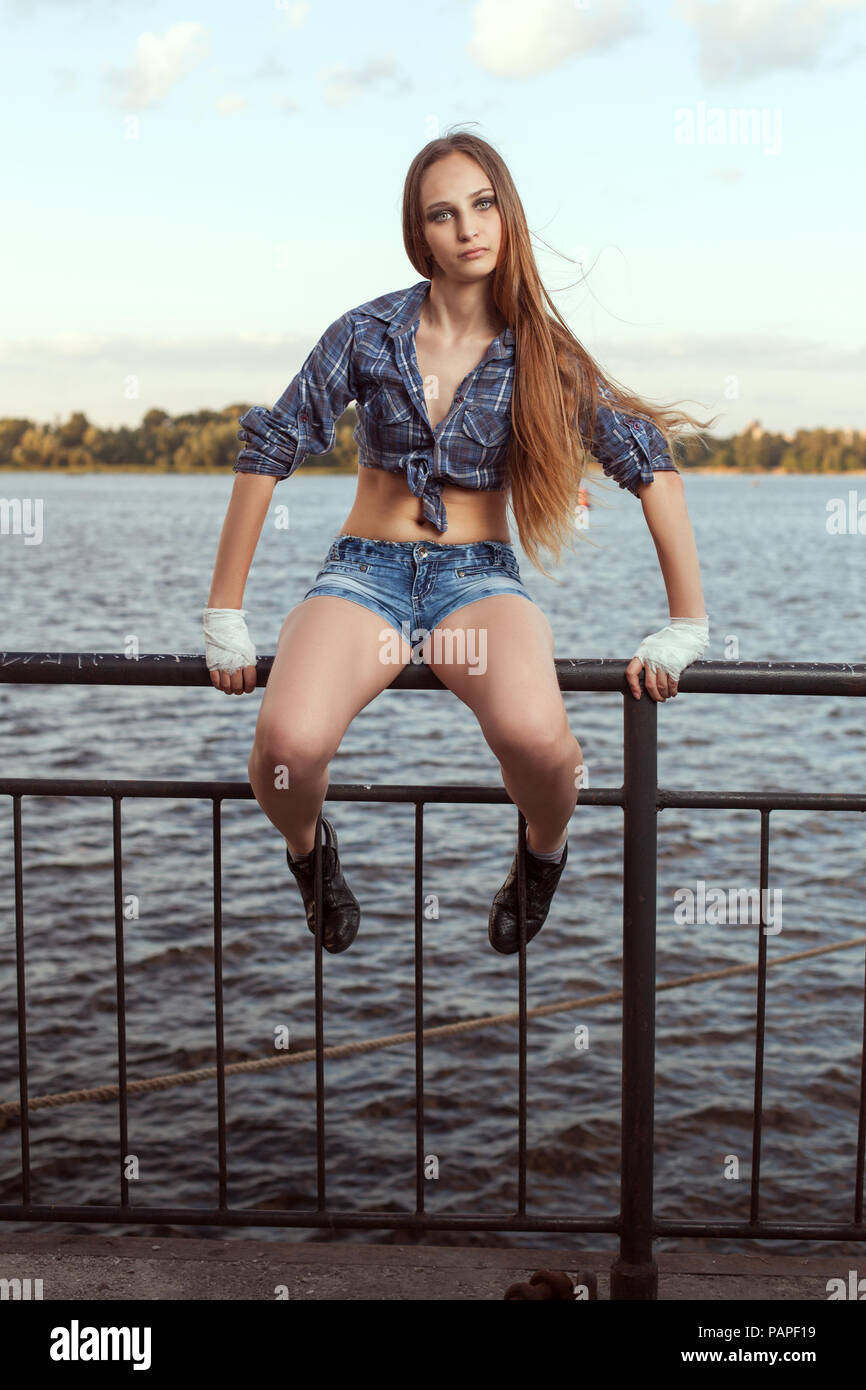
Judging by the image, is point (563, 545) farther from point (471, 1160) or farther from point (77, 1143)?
point (77, 1143)

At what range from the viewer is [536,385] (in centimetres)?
298

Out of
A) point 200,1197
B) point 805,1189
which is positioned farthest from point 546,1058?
point 200,1197

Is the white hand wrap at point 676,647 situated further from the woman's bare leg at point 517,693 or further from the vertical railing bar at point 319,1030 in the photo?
the vertical railing bar at point 319,1030

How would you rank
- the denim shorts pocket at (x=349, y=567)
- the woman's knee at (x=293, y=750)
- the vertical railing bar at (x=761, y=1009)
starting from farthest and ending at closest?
1. the denim shorts pocket at (x=349, y=567)
2. the vertical railing bar at (x=761, y=1009)
3. the woman's knee at (x=293, y=750)

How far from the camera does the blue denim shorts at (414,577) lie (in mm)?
2926

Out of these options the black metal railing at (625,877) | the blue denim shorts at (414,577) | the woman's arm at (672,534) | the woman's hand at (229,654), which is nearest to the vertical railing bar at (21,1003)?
the black metal railing at (625,877)

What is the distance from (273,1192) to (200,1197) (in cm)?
39

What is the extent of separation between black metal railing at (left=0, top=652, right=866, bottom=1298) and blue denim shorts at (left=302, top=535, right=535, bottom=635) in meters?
0.16

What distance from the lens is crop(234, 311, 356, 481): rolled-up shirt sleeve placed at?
2.99m

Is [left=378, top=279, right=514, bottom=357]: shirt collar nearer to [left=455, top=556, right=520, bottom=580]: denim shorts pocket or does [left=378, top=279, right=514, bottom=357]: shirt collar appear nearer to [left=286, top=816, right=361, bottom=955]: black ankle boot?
[left=455, top=556, right=520, bottom=580]: denim shorts pocket

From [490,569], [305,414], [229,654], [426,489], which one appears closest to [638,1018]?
[490,569]

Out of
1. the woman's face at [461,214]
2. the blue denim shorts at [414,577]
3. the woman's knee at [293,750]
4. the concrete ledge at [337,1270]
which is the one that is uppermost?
the woman's face at [461,214]

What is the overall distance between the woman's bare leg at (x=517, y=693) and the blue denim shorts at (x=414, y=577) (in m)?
0.06

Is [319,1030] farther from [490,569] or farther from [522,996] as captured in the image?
[490,569]
